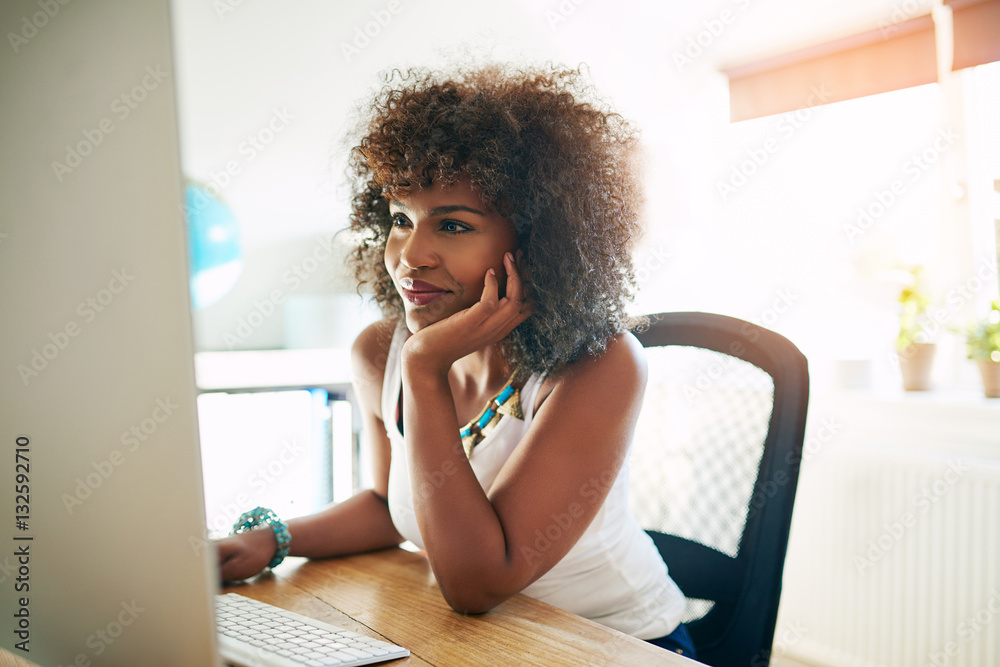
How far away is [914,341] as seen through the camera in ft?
7.35

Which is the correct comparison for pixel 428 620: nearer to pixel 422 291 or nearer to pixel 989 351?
pixel 422 291

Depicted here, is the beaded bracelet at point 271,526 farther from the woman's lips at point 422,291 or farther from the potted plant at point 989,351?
the potted plant at point 989,351

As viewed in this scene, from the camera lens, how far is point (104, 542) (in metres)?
0.41

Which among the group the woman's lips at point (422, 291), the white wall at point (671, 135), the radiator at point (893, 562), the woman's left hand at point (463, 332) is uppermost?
the white wall at point (671, 135)

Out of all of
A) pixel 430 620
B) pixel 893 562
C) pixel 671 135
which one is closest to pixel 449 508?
pixel 430 620

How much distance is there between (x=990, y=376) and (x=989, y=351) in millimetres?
71

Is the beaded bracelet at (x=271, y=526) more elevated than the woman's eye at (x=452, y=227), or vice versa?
the woman's eye at (x=452, y=227)

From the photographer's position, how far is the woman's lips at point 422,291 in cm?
100

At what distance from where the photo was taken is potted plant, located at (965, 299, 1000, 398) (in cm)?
205

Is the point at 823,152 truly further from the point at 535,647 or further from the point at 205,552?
the point at 205,552

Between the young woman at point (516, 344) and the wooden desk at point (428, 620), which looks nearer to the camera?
the wooden desk at point (428, 620)

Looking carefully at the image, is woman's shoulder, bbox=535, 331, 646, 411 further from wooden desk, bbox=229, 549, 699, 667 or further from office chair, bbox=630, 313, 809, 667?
wooden desk, bbox=229, 549, 699, 667

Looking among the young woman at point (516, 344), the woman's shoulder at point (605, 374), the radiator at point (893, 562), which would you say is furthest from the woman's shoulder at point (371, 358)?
the radiator at point (893, 562)

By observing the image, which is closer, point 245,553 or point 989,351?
point 245,553
